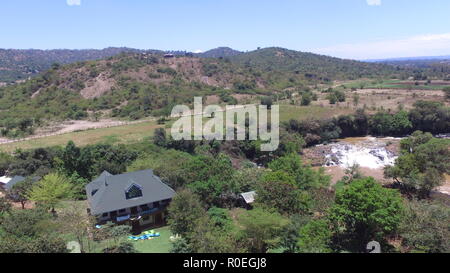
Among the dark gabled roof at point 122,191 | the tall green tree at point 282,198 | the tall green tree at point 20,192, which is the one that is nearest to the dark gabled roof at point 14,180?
the tall green tree at point 20,192

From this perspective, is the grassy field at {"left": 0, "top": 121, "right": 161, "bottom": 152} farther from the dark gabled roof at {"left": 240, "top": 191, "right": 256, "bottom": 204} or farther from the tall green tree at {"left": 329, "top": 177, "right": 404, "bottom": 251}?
the tall green tree at {"left": 329, "top": 177, "right": 404, "bottom": 251}

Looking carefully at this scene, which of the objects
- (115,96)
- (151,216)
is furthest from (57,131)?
(151,216)

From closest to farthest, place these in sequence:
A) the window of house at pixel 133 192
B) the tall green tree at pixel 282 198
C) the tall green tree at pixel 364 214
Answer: the tall green tree at pixel 364 214, the tall green tree at pixel 282 198, the window of house at pixel 133 192

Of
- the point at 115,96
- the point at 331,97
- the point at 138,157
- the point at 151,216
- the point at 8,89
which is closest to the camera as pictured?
the point at 151,216

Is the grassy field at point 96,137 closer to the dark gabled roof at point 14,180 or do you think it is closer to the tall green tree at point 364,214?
the dark gabled roof at point 14,180

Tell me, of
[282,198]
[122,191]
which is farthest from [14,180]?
[282,198]
